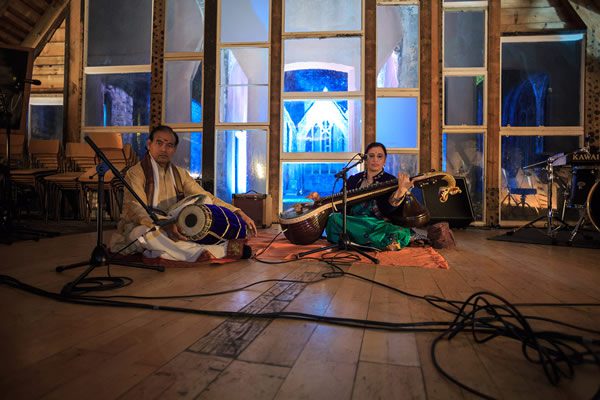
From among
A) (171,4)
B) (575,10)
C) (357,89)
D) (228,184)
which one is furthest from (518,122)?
(171,4)

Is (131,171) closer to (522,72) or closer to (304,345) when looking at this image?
(304,345)

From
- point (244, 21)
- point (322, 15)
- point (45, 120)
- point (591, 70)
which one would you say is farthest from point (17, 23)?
point (591, 70)

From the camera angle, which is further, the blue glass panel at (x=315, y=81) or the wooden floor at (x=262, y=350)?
the blue glass panel at (x=315, y=81)

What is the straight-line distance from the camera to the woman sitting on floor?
3.08 meters

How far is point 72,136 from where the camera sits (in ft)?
21.1

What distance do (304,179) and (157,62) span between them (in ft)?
11.1

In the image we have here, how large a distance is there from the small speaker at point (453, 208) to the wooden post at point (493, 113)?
102 centimetres

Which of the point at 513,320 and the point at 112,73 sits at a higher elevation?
the point at 112,73

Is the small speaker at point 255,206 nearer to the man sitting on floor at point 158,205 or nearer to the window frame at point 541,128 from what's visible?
the man sitting on floor at point 158,205

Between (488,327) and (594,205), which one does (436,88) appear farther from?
(488,327)

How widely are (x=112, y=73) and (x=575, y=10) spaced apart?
800 cm

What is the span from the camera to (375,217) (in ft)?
10.9

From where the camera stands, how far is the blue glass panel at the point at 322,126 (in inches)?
233

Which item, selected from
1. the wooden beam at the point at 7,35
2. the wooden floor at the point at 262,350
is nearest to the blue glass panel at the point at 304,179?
the wooden floor at the point at 262,350
